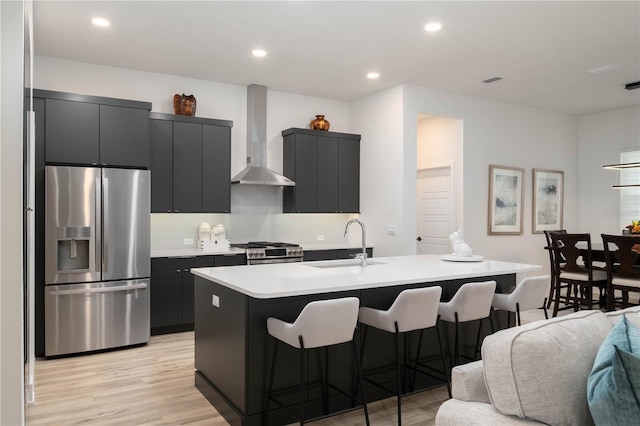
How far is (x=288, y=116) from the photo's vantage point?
6480mm

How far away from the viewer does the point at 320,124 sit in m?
6.43

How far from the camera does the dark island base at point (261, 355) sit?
2844mm

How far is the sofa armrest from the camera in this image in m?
1.70

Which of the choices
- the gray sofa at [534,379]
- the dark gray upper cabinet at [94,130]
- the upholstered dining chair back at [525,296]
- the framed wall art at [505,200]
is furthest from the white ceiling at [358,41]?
the gray sofa at [534,379]

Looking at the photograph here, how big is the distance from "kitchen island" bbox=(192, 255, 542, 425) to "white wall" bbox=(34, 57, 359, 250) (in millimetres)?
2426

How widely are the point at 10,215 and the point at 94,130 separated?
3.42 meters

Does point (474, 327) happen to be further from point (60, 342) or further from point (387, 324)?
point (60, 342)

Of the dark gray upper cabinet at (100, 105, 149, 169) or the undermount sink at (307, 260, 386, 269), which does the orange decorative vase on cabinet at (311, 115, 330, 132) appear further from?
the undermount sink at (307, 260, 386, 269)

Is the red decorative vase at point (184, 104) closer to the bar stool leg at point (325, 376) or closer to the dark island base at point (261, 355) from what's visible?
the dark island base at point (261, 355)

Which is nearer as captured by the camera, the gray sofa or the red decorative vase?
the gray sofa

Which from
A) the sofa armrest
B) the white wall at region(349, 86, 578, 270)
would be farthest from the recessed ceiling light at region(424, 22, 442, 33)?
the sofa armrest

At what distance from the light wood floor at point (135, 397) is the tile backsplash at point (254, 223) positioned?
1.65 meters

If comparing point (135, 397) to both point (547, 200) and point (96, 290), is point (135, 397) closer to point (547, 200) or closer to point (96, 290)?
point (96, 290)

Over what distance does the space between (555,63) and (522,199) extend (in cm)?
256
